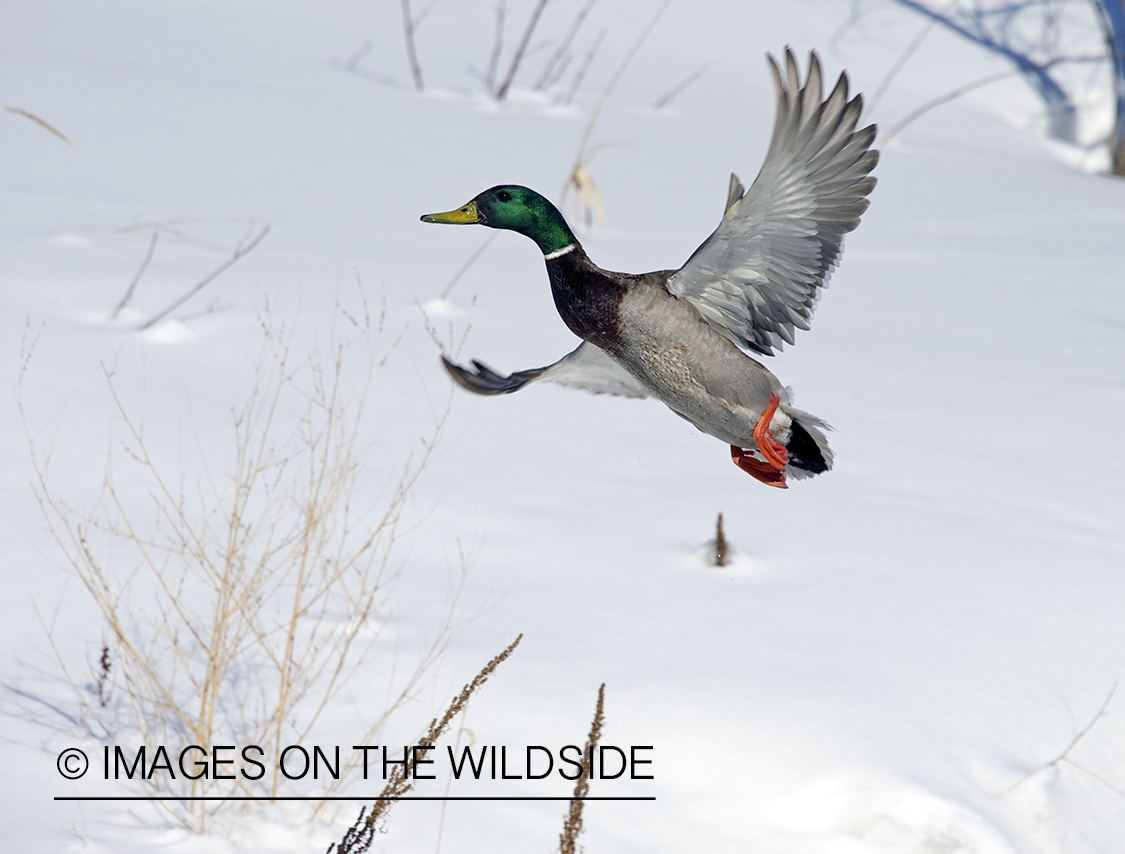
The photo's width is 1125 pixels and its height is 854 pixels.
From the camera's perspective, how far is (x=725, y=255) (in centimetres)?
142

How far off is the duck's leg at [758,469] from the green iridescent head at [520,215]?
40 cm

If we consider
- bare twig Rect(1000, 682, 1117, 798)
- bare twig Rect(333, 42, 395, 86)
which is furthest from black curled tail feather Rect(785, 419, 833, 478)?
bare twig Rect(333, 42, 395, 86)

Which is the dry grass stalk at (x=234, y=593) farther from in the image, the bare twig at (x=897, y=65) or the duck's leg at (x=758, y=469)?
the bare twig at (x=897, y=65)

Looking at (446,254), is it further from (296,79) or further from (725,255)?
(725,255)

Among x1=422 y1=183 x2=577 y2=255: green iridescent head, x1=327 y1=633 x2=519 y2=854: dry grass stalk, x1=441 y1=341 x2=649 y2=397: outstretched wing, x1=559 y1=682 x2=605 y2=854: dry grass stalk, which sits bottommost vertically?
x1=559 y1=682 x2=605 y2=854: dry grass stalk

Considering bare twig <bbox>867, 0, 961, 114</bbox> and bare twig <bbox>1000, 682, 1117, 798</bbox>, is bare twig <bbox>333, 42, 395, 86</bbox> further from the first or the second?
bare twig <bbox>1000, 682, 1117, 798</bbox>

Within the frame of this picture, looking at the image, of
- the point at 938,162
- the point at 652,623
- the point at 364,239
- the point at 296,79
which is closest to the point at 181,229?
the point at 364,239

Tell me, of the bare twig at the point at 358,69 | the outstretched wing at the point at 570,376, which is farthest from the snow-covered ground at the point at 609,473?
the outstretched wing at the point at 570,376

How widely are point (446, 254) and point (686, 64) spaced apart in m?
6.08

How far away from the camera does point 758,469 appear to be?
5.06ft

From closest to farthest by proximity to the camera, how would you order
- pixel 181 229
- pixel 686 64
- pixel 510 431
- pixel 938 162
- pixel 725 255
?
pixel 725 255, pixel 510 431, pixel 181 229, pixel 938 162, pixel 686 64

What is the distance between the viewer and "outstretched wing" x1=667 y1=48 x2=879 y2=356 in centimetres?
133

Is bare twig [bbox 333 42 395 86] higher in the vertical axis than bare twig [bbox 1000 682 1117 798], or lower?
higher

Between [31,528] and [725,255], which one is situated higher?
[31,528]
